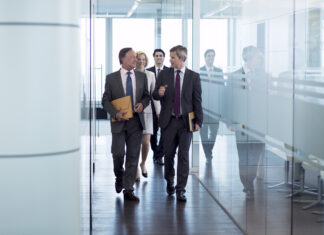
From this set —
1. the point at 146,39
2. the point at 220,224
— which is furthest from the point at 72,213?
the point at 146,39

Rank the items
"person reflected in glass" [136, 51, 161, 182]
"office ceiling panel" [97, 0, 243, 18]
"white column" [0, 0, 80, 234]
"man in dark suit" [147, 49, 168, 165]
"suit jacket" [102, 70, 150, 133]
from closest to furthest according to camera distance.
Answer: "white column" [0, 0, 80, 234] < "suit jacket" [102, 70, 150, 133] < "person reflected in glass" [136, 51, 161, 182] < "man in dark suit" [147, 49, 168, 165] < "office ceiling panel" [97, 0, 243, 18]

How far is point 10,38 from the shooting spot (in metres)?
3.01

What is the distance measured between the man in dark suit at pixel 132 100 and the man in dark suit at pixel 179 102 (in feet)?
0.77

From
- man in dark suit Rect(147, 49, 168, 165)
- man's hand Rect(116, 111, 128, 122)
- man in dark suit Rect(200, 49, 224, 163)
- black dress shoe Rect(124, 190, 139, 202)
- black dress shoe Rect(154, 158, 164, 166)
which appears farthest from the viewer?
black dress shoe Rect(154, 158, 164, 166)

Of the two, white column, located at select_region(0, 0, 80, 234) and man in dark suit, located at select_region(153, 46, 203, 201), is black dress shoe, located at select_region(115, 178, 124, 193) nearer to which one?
man in dark suit, located at select_region(153, 46, 203, 201)

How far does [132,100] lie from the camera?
7.13 m

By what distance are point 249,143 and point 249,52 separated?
2.88 feet

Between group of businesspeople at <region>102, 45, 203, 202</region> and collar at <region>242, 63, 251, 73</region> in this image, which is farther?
group of businesspeople at <region>102, 45, 203, 202</region>

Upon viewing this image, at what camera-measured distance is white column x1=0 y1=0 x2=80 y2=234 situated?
9.91 ft

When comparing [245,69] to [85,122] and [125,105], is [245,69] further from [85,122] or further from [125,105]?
[85,122]

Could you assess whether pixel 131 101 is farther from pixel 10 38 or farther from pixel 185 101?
pixel 10 38

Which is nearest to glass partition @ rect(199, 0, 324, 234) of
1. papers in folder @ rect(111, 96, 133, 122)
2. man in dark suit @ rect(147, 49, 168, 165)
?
papers in folder @ rect(111, 96, 133, 122)

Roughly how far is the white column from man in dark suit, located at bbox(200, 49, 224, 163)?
4.36 meters

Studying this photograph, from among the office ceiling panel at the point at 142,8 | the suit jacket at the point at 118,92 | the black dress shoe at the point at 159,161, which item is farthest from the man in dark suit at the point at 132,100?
the black dress shoe at the point at 159,161
